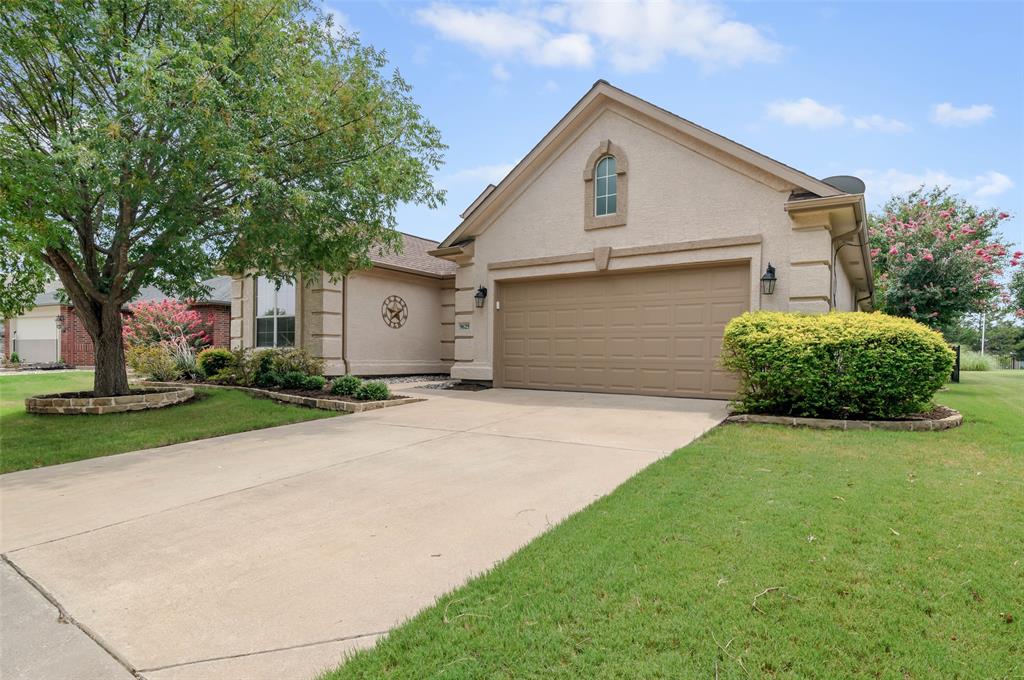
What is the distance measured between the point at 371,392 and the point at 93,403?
4206mm

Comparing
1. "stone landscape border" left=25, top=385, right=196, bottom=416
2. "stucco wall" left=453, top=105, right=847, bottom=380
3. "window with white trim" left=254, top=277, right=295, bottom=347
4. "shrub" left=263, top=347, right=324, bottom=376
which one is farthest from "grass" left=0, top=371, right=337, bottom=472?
"stucco wall" left=453, top=105, right=847, bottom=380

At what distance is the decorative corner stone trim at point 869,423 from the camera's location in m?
6.55

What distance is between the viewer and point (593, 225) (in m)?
11.1

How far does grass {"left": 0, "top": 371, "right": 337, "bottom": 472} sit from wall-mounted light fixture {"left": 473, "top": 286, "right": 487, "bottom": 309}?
16.0 feet

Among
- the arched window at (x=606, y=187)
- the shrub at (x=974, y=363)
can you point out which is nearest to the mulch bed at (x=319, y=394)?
the arched window at (x=606, y=187)

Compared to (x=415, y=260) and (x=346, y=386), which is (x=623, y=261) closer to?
(x=346, y=386)

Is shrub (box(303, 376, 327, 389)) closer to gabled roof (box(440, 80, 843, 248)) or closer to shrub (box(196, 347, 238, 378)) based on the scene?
shrub (box(196, 347, 238, 378))

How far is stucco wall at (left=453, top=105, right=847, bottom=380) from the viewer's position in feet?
30.1

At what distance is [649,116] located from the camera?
10.4m

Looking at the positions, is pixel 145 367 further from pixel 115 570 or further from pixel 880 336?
pixel 880 336

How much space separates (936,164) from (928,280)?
7.59m

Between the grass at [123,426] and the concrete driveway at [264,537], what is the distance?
1.50ft

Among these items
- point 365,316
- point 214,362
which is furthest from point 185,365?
point 365,316

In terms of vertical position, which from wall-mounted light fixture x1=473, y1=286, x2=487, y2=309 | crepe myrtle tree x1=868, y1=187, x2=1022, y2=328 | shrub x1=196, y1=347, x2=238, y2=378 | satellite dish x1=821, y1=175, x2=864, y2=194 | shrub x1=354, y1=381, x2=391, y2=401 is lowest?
shrub x1=354, y1=381, x2=391, y2=401
